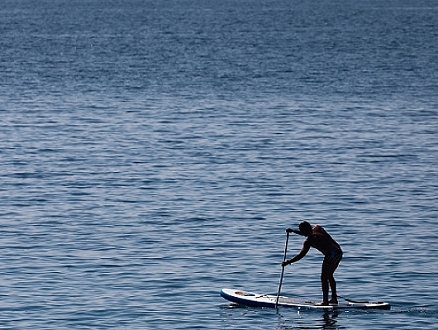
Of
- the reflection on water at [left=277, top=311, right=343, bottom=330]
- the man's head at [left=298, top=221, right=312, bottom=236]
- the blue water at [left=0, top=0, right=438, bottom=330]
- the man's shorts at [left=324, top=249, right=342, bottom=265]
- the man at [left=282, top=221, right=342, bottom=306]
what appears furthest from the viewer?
the blue water at [left=0, top=0, right=438, bottom=330]

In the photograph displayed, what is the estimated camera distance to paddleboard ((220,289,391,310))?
117 ft

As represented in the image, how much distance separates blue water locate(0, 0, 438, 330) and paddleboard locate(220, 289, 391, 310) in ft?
0.75

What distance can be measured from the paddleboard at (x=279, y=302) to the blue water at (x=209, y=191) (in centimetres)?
23

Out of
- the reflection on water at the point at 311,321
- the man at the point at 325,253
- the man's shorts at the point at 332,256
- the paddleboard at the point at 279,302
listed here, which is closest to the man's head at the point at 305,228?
the man at the point at 325,253

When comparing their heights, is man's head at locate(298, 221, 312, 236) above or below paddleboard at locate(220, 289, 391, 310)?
above

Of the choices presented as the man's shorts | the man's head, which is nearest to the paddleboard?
the man's shorts

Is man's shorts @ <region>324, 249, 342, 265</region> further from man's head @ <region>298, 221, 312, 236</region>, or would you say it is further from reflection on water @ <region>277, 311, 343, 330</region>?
man's head @ <region>298, 221, 312, 236</region>

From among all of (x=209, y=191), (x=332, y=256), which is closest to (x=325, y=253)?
(x=332, y=256)

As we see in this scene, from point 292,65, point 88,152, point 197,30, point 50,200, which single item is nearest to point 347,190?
point 50,200

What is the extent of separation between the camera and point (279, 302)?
36156mm

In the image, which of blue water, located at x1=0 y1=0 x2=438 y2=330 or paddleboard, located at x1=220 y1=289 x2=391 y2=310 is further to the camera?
blue water, located at x1=0 y1=0 x2=438 y2=330

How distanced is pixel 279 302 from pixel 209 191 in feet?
64.3

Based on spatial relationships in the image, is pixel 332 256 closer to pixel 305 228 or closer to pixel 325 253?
pixel 325 253

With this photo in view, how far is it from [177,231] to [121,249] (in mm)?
3749
